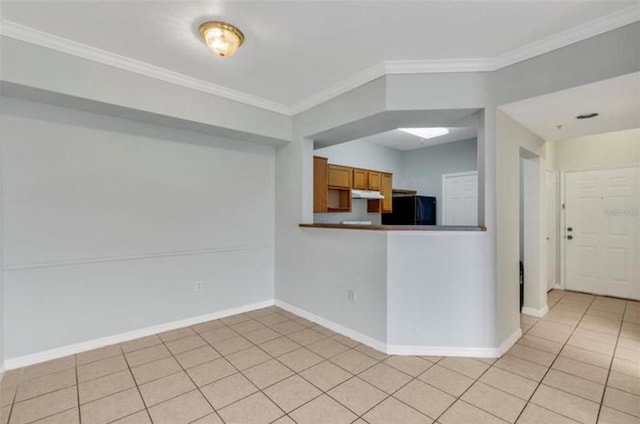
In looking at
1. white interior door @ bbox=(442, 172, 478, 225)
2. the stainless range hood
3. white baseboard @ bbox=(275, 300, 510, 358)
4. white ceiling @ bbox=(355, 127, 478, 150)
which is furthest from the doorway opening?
the stainless range hood

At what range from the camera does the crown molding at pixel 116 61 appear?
7.48ft

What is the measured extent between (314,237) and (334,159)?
199 cm

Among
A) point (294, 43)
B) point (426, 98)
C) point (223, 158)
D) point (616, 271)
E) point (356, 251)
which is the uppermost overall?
point (294, 43)

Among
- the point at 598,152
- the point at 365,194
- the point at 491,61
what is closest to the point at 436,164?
the point at 365,194

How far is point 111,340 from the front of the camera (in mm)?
3008

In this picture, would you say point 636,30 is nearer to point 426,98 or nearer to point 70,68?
point 426,98

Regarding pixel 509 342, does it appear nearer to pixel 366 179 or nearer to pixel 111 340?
pixel 366 179

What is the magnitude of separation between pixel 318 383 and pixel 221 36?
2.74 metres

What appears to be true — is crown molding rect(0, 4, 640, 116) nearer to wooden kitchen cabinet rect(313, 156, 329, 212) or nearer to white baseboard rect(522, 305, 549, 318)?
wooden kitchen cabinet rect(313, 156, 329, 212)

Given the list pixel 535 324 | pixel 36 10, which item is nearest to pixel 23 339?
pixel 36 10

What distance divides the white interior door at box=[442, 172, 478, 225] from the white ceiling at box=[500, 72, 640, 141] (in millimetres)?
2226

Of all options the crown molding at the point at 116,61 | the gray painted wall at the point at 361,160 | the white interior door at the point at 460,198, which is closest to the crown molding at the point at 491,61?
the crown molding at the point at 116,61

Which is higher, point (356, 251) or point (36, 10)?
point (36, 10)

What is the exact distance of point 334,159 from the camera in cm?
520
